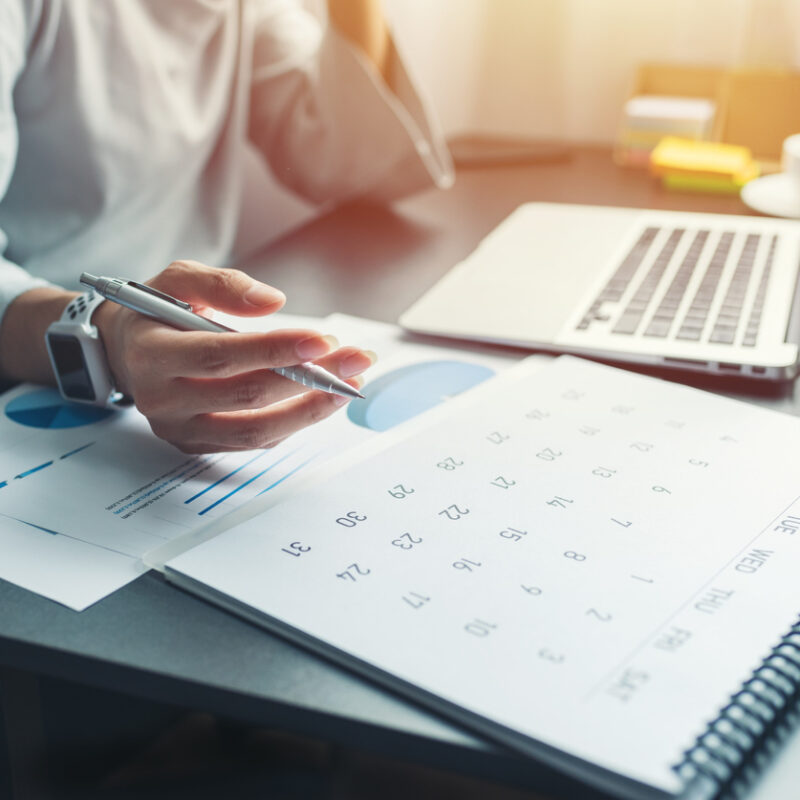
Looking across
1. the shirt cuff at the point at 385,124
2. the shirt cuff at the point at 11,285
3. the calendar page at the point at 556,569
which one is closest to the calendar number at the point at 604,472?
the calendar page at the point at 556,569

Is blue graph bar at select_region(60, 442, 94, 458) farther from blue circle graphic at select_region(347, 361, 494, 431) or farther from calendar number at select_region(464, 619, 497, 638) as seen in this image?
calendar number at select_region(464, 619, 497, 638)

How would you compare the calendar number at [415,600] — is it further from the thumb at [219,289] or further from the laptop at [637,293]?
the laptop at [637,293]

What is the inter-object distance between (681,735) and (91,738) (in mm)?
727

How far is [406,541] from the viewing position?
0.42 metres

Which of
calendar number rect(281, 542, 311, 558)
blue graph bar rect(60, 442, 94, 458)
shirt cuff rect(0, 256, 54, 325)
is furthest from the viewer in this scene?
shirt cuff rect(0, 256, 54, 325)

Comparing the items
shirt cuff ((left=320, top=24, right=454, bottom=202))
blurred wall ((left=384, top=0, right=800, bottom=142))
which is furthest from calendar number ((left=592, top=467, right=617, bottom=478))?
blurred wall ((left=384, top=0, right=800, bottom=142))

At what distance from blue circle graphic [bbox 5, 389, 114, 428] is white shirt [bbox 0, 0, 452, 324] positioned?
8cm

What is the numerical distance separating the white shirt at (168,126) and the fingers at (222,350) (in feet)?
0.67

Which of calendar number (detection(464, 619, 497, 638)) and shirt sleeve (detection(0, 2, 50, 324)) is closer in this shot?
calendar number (detection(464, 619, 497, 638))

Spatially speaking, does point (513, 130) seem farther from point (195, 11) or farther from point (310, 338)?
point (310, 338)

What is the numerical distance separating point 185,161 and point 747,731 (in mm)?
806

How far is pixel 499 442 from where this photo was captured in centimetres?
51

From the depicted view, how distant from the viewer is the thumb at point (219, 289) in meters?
0.50

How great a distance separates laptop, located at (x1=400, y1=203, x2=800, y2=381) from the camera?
0.63 m
